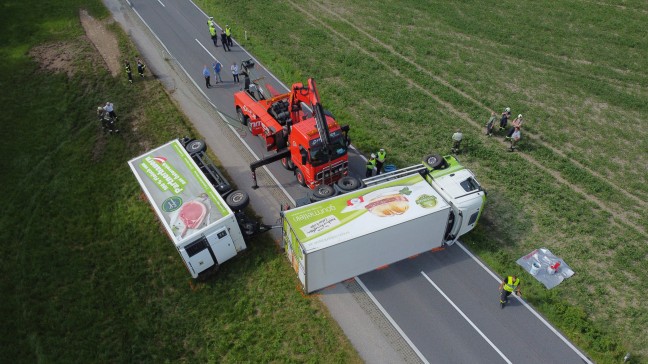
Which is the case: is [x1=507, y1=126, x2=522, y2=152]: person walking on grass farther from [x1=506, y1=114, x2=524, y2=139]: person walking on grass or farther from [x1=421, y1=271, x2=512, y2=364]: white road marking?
[x1=421, y1=271, x2=512, y2=364]: white road marking

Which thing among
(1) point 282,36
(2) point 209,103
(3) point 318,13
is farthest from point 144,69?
(3) point 318,13

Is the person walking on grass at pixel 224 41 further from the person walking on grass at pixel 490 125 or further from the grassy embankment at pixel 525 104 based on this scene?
the person walking on grass at pixel 490 125

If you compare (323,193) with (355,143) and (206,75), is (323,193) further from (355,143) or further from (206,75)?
(206,75)

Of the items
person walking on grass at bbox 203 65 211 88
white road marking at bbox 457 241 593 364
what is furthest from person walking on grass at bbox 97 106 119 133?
white road marking at bbox 457 241 593 364

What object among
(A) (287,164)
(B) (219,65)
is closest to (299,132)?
(A) (287,164)

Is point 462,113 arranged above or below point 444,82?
below

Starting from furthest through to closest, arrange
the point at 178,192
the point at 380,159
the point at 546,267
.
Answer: the point at 380,159 → the point at 546,267 → the point at 178,192
